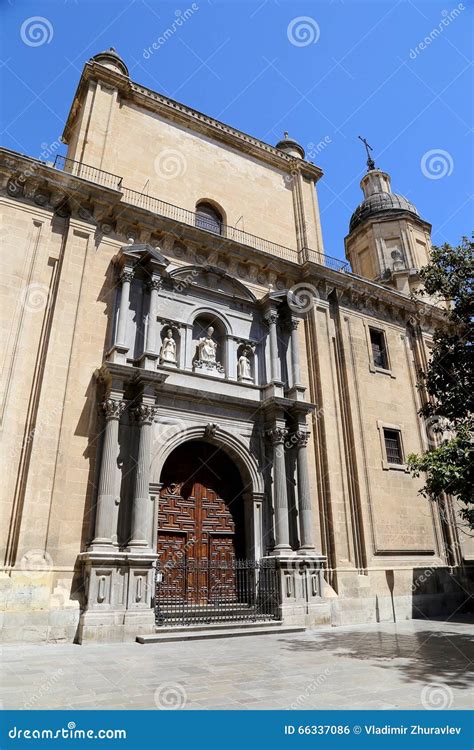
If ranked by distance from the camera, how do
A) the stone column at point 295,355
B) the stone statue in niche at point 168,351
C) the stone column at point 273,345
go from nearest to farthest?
the stone statue in niche at point 168,351 → the stone column at point 273,345 → the stone column at point 295,355

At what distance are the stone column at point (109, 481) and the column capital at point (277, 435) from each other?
4.33 metres

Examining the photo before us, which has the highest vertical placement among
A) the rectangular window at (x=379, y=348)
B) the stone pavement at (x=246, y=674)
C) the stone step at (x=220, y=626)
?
the rectangular window at (x=379, y=348)

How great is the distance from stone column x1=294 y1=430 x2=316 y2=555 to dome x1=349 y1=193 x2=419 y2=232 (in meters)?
14.1

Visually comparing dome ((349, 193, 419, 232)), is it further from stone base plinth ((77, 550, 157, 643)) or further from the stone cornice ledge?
stone base plinth ((77, 550, 157, 643))

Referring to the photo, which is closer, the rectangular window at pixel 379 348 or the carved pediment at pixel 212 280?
the carved pediment at pixel 212 280

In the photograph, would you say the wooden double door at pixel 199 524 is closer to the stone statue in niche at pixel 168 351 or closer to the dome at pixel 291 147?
the stone statue in niche at pixel 168 351

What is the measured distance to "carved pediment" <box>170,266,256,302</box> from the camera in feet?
47.6

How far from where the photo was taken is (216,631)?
10297 mm

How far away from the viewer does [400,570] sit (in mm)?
14789

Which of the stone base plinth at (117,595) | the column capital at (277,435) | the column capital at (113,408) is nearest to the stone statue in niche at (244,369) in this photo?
the column capital at (277,435)

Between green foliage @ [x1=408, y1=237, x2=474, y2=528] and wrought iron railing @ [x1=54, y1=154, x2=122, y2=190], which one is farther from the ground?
wrought iron railing @ [x1=54, y1=154, x2=122, y2=190]

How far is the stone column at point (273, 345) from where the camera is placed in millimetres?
14930

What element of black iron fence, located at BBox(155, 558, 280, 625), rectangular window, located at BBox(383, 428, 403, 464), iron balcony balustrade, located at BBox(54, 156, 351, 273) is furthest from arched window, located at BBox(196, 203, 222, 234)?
black iron fence, located at BBox(155, 558, 280, 625)
